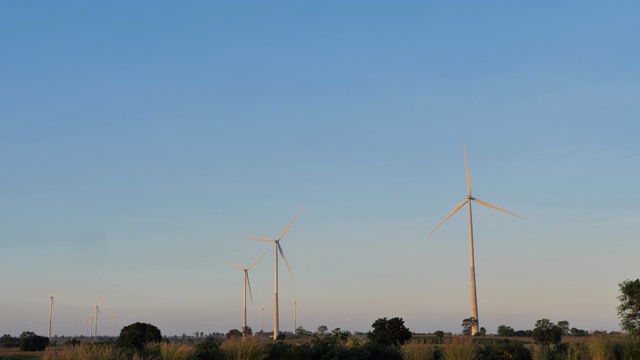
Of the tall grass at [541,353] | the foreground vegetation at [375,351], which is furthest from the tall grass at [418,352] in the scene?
the tall grass at [541,353]

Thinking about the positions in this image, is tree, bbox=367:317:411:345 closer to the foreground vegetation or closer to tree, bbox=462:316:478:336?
tree, bbox=462:316:478:336

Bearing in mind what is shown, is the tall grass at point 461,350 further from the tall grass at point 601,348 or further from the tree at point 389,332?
the tree at point 389,332

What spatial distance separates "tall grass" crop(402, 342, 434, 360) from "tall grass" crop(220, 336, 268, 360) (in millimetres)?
10096

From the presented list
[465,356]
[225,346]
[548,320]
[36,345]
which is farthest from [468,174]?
[36,345]

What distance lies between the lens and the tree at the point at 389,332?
287 feet

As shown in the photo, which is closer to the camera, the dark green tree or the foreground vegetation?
the foreground vegetation

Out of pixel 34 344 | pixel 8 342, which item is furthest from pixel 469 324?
pixel 8 342

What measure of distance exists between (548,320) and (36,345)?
7557 centimetres

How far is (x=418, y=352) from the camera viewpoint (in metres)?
52.5

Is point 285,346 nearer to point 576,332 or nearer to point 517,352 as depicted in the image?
point 517,352

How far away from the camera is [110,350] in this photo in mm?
35188

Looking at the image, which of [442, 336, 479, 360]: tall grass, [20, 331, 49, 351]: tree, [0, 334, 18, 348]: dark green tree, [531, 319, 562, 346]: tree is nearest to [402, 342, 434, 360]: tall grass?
[442, 336, 479, 360]: tall grass

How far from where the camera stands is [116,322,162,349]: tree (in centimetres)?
10056

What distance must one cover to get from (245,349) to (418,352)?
40.7 ft
